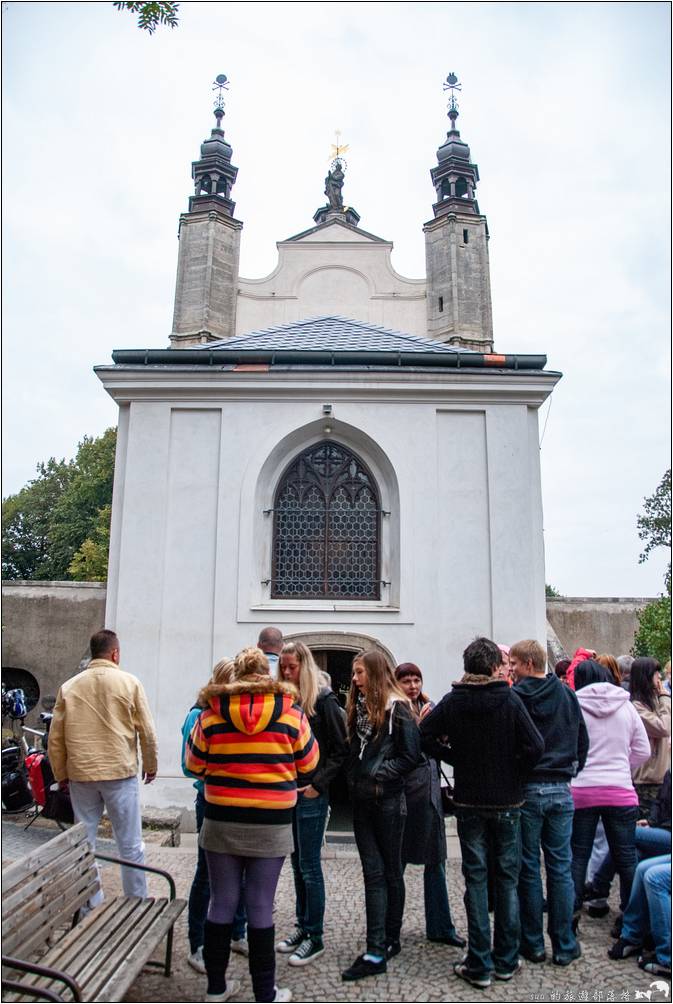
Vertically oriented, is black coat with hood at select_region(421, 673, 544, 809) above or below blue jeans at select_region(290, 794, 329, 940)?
above

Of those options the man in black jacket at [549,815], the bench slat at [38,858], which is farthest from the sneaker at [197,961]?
the man in black jacket at [549,815]

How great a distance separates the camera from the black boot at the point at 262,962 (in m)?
3.59

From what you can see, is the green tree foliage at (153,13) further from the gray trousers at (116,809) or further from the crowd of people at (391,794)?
the gray trousers at (116,809)

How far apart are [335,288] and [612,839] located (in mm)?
31675

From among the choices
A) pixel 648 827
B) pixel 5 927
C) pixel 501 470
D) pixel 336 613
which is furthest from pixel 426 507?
pixel 5 927

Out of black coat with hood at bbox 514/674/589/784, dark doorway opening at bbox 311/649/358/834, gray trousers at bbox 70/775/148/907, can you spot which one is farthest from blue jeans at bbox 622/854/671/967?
dark doorway opening at bbox 311/649/358/834

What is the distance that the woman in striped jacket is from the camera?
3.55m

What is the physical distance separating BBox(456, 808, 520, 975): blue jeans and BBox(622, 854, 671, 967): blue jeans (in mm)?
864

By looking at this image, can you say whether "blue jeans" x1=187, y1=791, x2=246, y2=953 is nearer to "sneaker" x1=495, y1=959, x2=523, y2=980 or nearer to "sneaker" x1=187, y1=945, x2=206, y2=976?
"sneaker" x1=187, y1=945, x2=206, y2=976

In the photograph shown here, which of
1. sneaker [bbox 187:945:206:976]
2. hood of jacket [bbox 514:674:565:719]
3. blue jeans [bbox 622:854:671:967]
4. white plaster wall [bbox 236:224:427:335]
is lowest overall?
sneaker [bbox 187:945:206:976]

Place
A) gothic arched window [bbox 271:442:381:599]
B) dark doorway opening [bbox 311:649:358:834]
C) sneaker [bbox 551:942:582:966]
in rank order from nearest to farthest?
sneaker [bbox 551:942:582:966] < dark doorway opening [bbox 311:649:358:834] < gothic arched window [bbox 271:442:381:599]

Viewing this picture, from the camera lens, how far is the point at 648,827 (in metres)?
5.09

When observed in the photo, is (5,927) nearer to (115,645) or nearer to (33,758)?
(115,645)

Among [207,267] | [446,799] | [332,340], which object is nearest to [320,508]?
[332,340]
